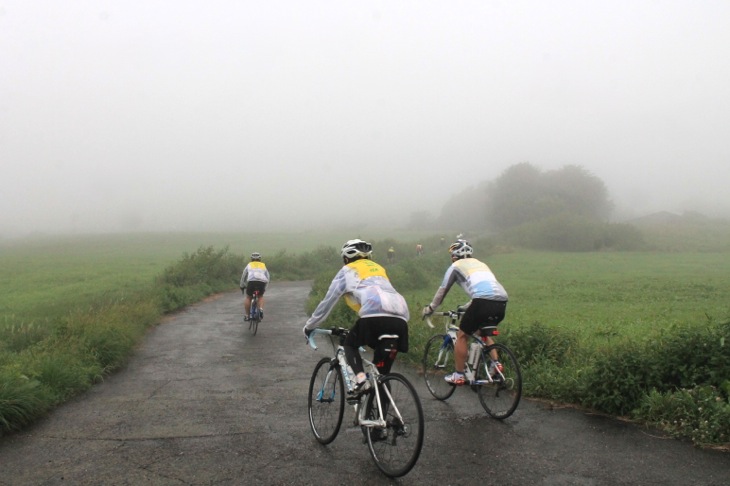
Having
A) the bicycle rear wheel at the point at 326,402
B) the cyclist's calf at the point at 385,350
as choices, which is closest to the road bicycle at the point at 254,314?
the bicycle rear wheel at the point at 326,402

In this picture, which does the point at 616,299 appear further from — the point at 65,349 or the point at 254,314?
the point at 65,349

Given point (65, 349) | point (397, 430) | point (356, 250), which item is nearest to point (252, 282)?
point (65, 349)

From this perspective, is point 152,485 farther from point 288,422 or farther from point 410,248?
point 410,248

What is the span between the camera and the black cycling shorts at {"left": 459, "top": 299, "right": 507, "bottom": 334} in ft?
20.2

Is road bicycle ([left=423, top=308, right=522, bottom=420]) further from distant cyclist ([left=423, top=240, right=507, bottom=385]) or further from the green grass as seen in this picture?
the green grass

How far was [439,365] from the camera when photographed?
289 inches

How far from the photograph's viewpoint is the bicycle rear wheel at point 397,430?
4.24m

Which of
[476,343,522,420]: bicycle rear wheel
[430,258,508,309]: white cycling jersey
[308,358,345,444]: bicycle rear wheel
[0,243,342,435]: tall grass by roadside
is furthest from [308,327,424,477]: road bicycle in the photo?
[0,243,342,435]: tall grass by roadside

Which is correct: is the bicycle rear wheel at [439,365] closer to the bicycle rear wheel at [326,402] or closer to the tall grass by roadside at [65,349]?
the bicycle rear wheel at [326,402]

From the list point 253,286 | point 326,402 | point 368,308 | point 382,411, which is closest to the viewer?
point 382,411

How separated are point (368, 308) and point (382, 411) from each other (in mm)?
878

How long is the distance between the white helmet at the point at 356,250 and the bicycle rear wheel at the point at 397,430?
122 cm

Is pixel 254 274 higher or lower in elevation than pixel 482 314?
lower

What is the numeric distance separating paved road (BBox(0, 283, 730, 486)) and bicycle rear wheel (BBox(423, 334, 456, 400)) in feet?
0.54
